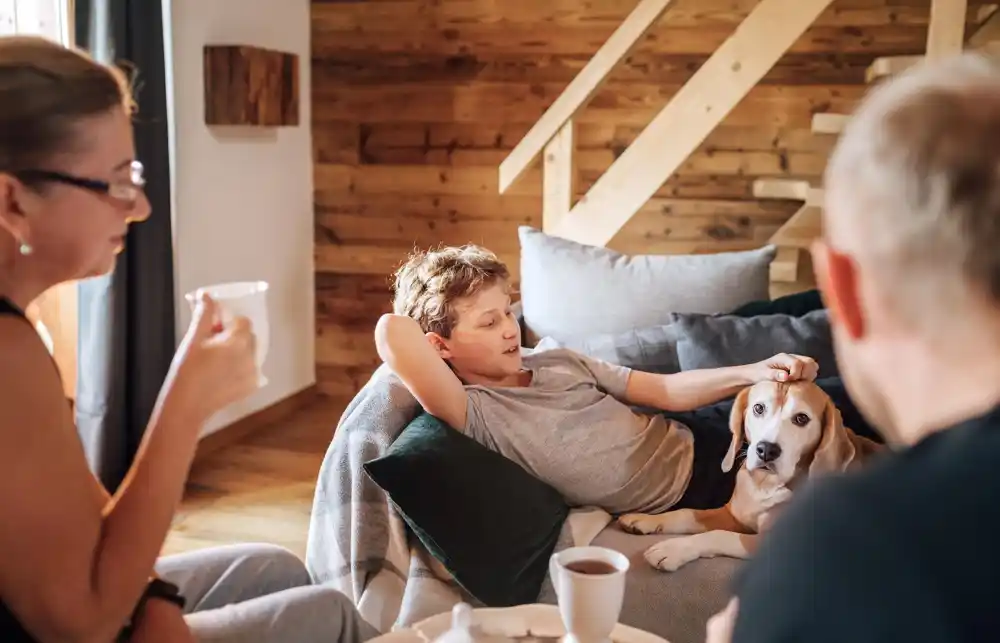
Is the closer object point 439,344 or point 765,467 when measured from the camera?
point 765,467

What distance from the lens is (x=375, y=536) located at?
6.30 ft

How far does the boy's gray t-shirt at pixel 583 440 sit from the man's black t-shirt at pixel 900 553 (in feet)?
4.41

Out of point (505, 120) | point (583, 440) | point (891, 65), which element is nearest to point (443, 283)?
point (583, 440)

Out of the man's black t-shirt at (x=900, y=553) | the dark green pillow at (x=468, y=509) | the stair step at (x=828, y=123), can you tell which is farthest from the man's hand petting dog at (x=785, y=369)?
the stair step at (x=828, y=123)

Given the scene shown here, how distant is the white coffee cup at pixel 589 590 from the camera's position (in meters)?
1.15

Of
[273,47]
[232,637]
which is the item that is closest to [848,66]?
[273,47]

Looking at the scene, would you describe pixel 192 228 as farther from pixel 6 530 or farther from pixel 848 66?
pixel 6 530

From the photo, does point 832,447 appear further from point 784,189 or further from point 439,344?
point 784,189

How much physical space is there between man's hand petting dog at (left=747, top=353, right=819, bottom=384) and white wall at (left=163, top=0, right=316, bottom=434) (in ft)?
7.24

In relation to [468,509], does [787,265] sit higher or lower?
higher

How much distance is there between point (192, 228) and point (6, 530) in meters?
2.80

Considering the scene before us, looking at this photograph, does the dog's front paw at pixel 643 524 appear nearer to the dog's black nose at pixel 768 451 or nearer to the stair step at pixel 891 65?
the dog's black nose at pixel 768 451

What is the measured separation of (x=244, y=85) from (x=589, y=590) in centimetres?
300

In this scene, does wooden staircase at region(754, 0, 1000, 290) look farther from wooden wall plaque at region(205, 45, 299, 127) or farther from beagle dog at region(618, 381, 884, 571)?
wooden wall plaque at region(205, 45, 299, 127)
